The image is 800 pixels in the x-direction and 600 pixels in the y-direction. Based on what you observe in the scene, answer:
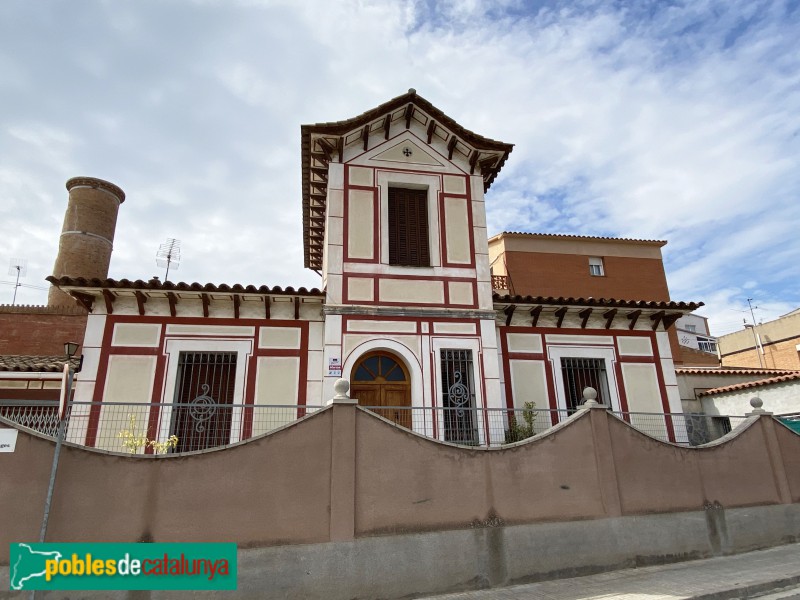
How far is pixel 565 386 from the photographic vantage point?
11.4m

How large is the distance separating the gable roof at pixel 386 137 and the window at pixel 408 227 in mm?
1395

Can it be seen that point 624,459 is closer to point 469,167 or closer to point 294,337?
point 294,337

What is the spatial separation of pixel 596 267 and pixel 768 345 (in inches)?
589

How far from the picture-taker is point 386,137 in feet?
39.0

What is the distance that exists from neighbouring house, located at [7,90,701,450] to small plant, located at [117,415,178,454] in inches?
8.1

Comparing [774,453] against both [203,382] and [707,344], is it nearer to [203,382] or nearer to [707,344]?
[203,382]

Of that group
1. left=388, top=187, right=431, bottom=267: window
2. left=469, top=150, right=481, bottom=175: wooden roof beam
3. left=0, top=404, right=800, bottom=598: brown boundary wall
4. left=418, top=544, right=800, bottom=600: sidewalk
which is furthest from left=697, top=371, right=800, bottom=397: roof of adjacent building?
left=388, top=187, right=431, bottom=267: window

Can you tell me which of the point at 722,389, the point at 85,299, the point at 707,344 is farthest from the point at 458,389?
the point at 707,344

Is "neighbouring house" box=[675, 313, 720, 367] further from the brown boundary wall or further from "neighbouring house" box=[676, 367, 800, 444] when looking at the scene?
the brown boundary wall

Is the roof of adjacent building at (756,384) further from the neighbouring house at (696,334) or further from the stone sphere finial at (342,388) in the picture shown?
the neighbouring house at (696,334)

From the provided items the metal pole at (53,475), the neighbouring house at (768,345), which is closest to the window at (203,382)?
the metal pole at (53,475)

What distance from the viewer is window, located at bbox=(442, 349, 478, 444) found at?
32.1ft

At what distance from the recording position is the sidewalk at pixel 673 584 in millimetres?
6414

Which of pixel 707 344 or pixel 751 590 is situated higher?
pixel 707 344
